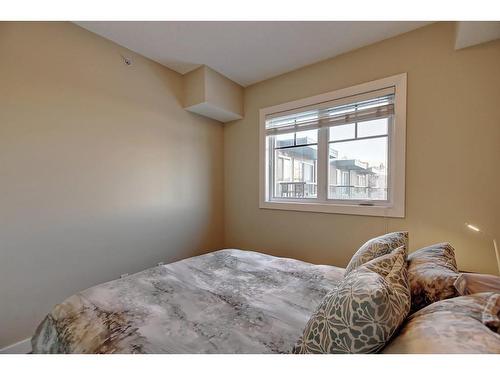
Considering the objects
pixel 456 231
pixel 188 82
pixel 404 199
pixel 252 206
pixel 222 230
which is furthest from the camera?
pixel 222 230

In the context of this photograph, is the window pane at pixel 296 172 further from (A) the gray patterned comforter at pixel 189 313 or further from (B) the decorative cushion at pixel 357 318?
(B) the decorative cushion at pixel 357 318

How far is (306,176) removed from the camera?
2.56 m

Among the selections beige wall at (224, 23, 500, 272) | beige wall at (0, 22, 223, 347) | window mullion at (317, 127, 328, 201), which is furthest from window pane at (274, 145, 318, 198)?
beige wall at (0, 22, 223, 347)

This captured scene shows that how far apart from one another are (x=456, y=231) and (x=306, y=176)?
135cm

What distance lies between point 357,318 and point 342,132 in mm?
2020

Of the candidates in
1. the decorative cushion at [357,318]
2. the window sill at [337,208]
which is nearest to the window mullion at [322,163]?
the window sill at [337,208]

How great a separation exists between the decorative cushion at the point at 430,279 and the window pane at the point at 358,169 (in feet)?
3.40

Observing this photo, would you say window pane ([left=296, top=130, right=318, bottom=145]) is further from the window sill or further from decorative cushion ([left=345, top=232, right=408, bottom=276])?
decorative cushion ([left=345, top=232, right=408, bottom=276])

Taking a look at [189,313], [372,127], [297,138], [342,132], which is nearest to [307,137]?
[297,138]

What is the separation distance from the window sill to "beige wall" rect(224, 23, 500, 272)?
0.06 metres

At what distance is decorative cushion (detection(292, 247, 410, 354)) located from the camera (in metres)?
0.62

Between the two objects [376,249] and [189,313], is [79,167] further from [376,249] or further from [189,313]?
[376,249]
